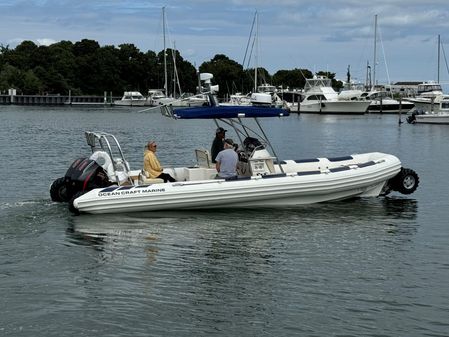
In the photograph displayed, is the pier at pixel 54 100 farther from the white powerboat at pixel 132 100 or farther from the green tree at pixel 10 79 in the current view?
the white powerboat at pixel 132 100

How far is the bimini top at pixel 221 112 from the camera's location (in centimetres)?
1822

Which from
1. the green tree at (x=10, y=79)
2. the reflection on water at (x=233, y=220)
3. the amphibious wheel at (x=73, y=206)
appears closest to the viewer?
the reflection on water at (x=233, y=220)

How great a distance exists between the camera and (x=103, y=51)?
147875 mm

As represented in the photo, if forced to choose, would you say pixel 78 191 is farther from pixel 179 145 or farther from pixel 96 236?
pixel 179 145

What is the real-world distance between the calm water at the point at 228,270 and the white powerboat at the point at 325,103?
74481mm

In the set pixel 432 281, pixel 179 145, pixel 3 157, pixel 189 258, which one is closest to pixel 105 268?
pixel 189 258

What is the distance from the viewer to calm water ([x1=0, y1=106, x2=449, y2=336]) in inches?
420

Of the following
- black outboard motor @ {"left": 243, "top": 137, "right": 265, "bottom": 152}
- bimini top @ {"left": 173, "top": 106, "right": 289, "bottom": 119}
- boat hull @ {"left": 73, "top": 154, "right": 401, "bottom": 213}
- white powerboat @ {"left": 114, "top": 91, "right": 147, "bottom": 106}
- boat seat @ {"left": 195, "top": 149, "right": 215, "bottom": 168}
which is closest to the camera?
boat hull @ {"left": 73, "top": 154, "right": 401, "bottom": 213}

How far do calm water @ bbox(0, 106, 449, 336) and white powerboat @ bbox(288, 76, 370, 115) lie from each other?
244ft

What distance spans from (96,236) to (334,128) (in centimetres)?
5412

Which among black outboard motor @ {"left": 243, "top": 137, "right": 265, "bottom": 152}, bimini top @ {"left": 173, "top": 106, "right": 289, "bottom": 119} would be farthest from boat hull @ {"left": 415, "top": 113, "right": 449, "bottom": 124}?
black outboard motor @ {"left": 243, "top": 137, "right": 265, "bottom": 152}

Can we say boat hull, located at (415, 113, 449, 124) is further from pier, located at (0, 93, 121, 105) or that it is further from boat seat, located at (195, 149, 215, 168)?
pier, located at (0, 93, 121, 105)

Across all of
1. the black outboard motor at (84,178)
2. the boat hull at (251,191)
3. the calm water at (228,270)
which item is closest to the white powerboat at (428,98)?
the boat hull at (251,191)

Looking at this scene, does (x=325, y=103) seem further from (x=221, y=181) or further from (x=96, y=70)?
(x=221, y=181)
